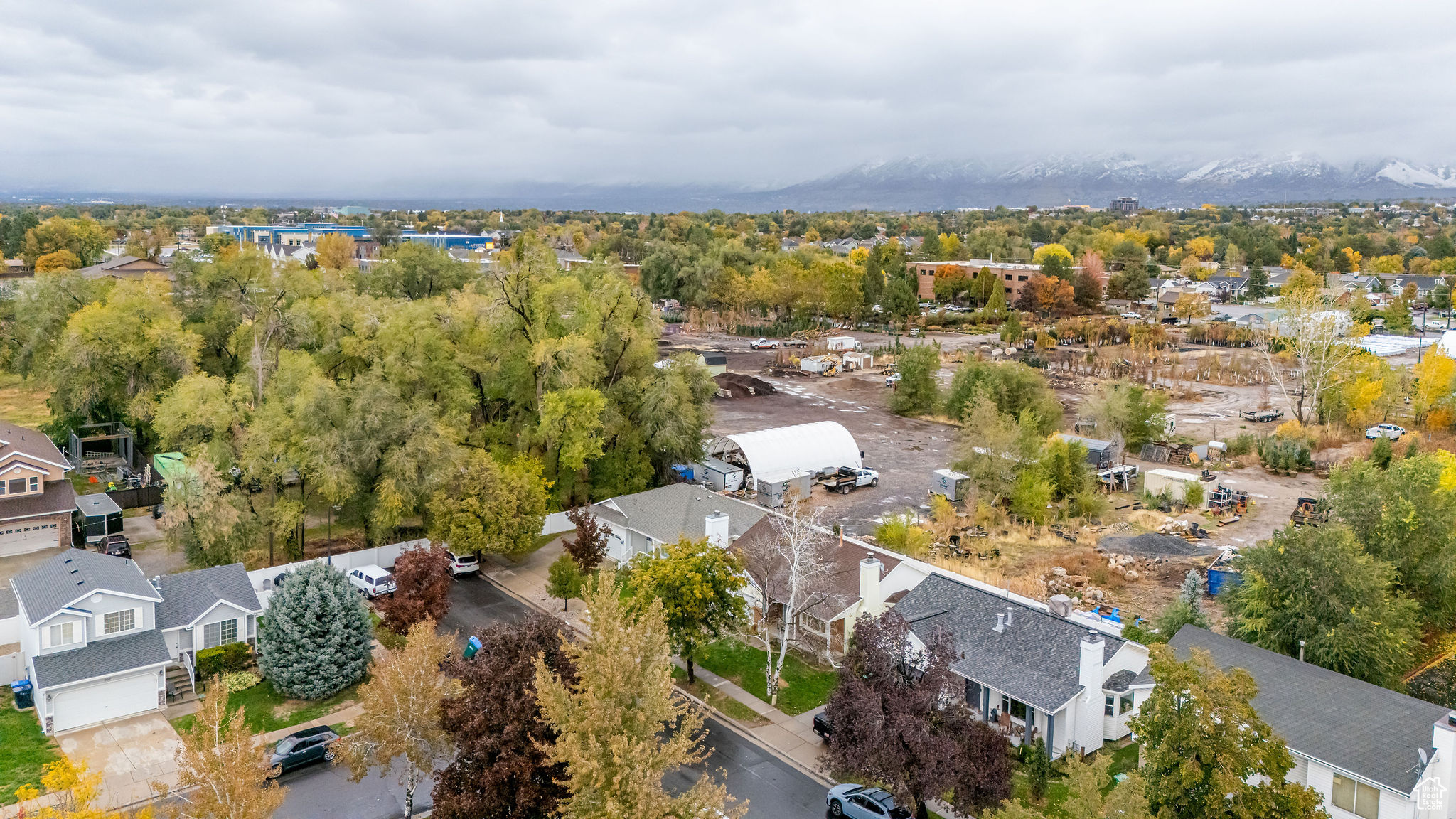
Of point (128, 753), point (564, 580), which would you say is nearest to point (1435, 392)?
point (564, 580)

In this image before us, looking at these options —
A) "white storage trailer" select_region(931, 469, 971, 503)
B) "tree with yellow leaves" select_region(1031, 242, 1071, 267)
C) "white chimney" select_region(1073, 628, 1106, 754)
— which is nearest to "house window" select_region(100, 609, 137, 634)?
"white chimney" select_region(1073, 628, 1106, 754)

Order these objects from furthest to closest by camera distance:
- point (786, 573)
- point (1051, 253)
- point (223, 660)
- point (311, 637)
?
point (1051, 253)
point (786, 573)
point (223, 660)
point (311, 637)

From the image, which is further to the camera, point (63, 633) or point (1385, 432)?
point (1385, 432)

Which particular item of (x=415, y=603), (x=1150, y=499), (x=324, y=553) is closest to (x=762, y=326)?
(x=1150, y=499)

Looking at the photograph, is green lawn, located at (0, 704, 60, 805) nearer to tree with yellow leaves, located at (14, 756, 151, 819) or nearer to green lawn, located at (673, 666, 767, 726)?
tree with yellow leaves, located at (14, 756, 151, 819)

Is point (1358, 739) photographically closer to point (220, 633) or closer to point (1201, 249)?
point (220, 633)
